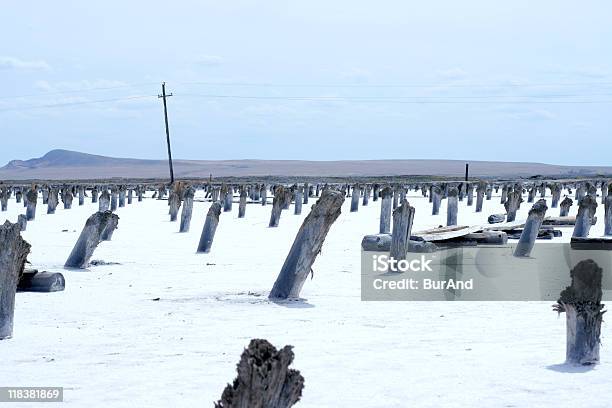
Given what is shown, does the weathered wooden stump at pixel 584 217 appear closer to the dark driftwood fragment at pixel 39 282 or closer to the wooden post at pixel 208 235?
the wooden post at pixel 208 235

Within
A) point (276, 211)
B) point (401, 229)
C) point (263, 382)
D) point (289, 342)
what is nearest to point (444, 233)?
point (401, 229)

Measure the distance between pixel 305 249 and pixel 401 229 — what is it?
254 centimetres

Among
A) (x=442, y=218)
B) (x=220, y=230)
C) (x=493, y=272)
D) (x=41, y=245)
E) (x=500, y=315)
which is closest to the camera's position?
(x=500, y=315)

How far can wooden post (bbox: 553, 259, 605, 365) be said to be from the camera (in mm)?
6637

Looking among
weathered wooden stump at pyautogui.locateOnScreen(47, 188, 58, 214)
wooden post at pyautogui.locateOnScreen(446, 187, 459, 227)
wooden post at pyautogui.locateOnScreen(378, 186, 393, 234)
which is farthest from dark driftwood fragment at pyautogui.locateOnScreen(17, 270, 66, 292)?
weathered wooden stump at pyautogui.locateOnScreen(47, 188, 58, 214)

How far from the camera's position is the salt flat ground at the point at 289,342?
6141mm

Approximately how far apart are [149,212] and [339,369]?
25.1 metres

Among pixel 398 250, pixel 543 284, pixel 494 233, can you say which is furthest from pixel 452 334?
pixel 494 233

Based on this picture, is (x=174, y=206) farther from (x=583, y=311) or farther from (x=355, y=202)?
(x=583, y=311)

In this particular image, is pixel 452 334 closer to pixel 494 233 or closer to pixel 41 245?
pixel 494 233

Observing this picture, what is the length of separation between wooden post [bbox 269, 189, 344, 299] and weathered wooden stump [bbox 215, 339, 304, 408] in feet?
19.7

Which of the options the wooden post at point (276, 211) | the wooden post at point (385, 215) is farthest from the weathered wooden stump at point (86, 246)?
the wooden post at point (276, 211)

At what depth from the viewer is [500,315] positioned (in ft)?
30.3

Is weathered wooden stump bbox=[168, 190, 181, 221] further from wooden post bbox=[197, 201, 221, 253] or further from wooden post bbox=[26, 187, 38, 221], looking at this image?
wooden post bbox=[197, 201, 221, 253]
